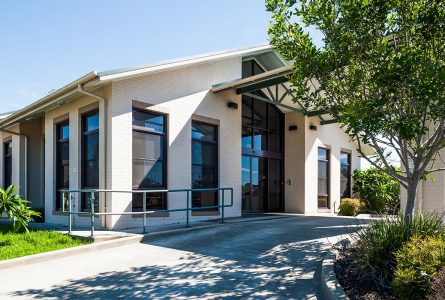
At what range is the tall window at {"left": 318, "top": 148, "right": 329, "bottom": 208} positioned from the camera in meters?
17.6

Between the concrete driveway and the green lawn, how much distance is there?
641mm

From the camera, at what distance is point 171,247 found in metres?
7.73

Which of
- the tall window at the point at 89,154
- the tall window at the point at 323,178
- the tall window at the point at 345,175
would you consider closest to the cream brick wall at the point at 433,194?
the tall window at the point at 323,178

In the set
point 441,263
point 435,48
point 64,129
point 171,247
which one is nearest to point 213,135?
point 64,129

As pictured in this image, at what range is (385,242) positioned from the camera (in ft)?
16.8

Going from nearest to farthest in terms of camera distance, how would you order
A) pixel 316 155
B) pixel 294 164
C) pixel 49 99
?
pixel 49 99, pixel 294 164, pixel 316 155

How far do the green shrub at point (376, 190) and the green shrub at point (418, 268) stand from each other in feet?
46.1

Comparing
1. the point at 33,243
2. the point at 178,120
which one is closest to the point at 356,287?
the point at 33,243

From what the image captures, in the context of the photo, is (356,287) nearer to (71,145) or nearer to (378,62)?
(378,62)

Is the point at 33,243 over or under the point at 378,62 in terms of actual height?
under

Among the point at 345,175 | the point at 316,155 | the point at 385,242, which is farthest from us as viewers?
the point at 345,175

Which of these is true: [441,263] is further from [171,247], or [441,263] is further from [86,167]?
[86,167]

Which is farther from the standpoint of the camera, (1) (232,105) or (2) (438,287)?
(1) (232,105)

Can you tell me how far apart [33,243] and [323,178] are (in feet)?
43.0
